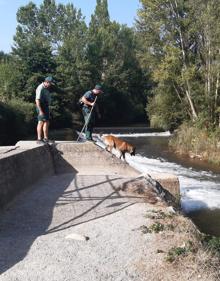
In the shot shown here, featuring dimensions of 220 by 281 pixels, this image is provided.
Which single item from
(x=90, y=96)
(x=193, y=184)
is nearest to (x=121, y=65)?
(x=193, y=184)

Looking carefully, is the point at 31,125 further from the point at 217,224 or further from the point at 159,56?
the point at 217,224

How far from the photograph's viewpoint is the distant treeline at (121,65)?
30.8m

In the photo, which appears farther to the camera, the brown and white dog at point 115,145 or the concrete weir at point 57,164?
the brown and white dog at point 115,145

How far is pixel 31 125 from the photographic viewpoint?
42.0 metres

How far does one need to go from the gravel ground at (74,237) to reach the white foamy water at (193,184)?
5.19 metres

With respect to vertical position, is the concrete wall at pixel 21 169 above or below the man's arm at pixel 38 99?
below

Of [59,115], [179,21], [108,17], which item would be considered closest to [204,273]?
[179,21]

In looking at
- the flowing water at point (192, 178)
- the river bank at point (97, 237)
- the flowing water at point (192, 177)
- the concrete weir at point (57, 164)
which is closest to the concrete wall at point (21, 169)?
the concrete weir at point (57, 164)

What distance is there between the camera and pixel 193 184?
18984mm

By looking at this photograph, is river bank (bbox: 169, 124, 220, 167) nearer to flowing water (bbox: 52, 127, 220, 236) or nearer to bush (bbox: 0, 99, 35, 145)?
flowing water (bbox: 52, 127, 220, 236)

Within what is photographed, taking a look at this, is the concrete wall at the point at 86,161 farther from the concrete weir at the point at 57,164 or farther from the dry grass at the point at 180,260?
the dry grass at the point at 180,260

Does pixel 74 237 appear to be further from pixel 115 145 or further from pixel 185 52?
pixel 185 52

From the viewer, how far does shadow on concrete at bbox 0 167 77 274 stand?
704cm

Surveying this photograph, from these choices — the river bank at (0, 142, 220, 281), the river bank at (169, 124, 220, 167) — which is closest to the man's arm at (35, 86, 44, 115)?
the river bank at (0, 142, 220, 281)
